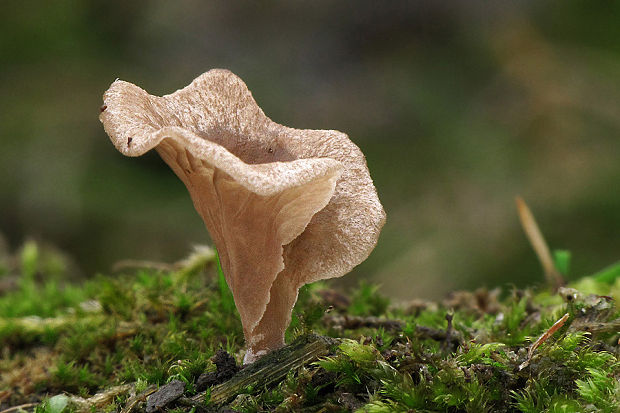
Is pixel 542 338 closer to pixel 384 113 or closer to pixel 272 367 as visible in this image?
pixel 272 367

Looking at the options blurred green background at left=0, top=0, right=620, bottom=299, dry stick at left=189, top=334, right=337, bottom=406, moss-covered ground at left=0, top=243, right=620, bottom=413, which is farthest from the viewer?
blurred green background at left=0, top=0, right=620, bottom=299

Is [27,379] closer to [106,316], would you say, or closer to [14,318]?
[106,316]

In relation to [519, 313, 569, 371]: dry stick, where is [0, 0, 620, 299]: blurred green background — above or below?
above

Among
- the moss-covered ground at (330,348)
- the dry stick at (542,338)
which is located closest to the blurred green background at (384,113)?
the moss-covered ground at (330,348)

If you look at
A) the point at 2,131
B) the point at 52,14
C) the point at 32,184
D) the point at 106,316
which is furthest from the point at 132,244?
the point at 106,316

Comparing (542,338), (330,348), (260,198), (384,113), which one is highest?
(384,113)

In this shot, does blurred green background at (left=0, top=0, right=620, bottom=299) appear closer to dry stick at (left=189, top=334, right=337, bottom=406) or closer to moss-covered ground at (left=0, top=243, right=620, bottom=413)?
moss-covered ground at (left=0, top=243, right=620, bottom=413)

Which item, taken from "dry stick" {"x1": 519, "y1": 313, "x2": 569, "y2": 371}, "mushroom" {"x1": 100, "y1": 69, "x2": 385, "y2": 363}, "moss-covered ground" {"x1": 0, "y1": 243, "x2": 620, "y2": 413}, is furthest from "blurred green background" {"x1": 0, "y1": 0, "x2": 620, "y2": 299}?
"mushroom" {"x1": 100, "y1": 69, "x2": 385, "y2": 363}

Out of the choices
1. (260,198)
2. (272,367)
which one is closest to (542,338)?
(272,367)
